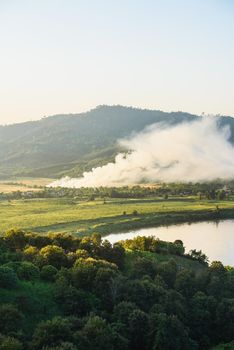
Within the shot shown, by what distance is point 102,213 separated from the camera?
14375 cm

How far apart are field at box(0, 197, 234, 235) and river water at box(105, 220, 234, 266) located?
5163mm

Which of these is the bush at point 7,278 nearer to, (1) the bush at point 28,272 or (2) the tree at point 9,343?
(1) the bush at point 28,272

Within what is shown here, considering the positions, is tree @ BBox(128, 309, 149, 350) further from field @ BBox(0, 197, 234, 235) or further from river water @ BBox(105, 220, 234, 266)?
field @ BBox(0, 197, 234, 235)

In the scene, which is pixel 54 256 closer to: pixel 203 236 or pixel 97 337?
pixel 97 337

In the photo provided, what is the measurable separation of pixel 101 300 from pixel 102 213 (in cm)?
9398

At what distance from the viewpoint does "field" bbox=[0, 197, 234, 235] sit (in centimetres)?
12362

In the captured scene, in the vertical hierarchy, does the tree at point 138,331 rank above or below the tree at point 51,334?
below

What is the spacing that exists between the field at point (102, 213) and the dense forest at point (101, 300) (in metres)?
52.7

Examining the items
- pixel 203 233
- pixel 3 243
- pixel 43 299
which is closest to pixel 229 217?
pixel 203 233

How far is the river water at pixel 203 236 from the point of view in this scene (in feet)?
329

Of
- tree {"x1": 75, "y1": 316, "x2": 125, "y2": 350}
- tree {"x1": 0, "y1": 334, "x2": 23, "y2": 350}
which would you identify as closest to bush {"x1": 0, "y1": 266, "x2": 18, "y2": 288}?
tree {"x1": 75, "y1": 316, "x2": 125, "y2": 350}

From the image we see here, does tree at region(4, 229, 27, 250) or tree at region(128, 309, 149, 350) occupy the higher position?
tree at region(4, 229, 27, 250)

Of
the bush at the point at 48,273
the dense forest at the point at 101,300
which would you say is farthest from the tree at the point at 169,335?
the bush at the point at 48,273

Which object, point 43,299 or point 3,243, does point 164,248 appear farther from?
point 43,299
